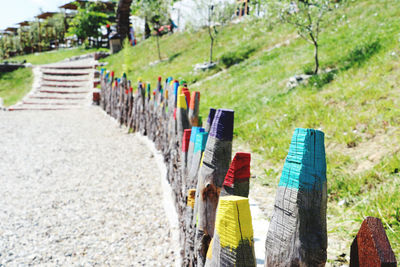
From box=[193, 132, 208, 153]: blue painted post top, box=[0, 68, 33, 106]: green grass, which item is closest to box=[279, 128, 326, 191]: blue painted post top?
box=[193, 132, 208, 153]: blue painted post top

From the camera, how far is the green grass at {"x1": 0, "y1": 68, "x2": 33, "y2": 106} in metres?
15.3

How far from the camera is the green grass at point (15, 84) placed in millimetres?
15339

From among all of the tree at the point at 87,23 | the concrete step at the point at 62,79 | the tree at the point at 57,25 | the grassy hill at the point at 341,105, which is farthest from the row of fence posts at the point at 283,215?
the tree at the point at 57,25

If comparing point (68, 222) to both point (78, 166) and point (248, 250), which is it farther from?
point (248, 250)

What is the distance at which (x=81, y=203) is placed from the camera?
15.2ft

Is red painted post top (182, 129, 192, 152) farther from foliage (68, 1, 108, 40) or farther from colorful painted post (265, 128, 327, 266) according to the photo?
foliage (68, 1, 108, 40)

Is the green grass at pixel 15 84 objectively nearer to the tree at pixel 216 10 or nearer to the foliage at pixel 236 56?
the tree at pixel 216 10

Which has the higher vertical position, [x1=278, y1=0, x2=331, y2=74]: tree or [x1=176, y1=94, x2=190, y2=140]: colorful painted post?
[x1=278, y1=0, x2=331, y2=74]: tree

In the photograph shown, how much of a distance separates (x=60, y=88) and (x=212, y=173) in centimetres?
1592

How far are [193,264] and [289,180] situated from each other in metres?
1.46

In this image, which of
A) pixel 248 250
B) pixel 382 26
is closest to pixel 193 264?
pixel 248 250

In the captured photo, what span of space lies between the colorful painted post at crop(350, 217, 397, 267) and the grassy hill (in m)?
1.57

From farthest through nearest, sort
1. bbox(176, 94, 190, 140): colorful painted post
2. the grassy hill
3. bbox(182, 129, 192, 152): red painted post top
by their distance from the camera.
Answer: bbox(176, 94, 190, 140): colorful painted post → the grassy hill → bbox(182, 129, 192, 152): red painted post top

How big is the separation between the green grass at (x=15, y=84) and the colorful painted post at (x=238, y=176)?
50.8 feet
